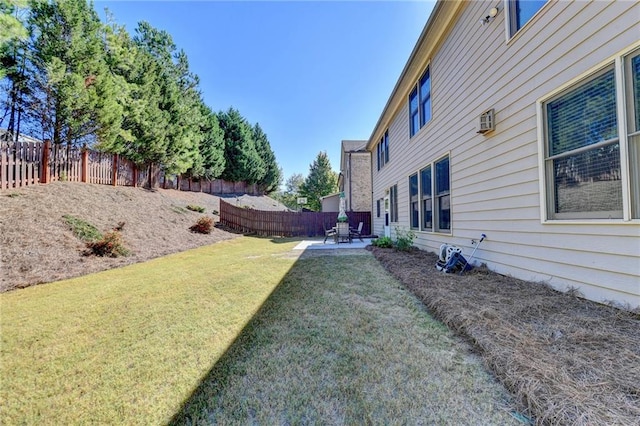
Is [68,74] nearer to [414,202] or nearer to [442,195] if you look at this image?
[414,202]

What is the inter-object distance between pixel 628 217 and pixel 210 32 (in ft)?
42.8

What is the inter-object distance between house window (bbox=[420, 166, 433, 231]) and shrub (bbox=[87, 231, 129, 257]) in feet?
26.3

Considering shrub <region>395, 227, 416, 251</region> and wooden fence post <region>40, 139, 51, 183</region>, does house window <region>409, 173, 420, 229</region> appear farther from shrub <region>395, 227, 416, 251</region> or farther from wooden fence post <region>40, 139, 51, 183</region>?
wooden fence post <region>40, 139, 51, 183</region>

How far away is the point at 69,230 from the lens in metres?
6.84

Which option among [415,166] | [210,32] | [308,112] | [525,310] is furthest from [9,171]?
[308,112]

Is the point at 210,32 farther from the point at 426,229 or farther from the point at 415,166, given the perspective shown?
the point at 426,229

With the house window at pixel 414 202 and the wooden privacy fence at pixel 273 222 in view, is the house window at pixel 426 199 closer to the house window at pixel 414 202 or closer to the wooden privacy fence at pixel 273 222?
the house window at pixel 414 202

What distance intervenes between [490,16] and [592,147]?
282 cm

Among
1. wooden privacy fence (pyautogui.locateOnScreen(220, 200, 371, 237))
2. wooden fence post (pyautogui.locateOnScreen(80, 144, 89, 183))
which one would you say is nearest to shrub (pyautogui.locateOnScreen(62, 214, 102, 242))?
wooden fence post (pyautogui.locateOnScreen(80, 144, 89, 183))

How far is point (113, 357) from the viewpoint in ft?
7.39

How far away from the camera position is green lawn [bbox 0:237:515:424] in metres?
1.60

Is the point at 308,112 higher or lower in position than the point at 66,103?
higher

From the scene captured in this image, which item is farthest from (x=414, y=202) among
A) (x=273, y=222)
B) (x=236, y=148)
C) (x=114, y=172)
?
(x=236, y=148)

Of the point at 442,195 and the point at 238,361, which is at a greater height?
the point at 442,195
